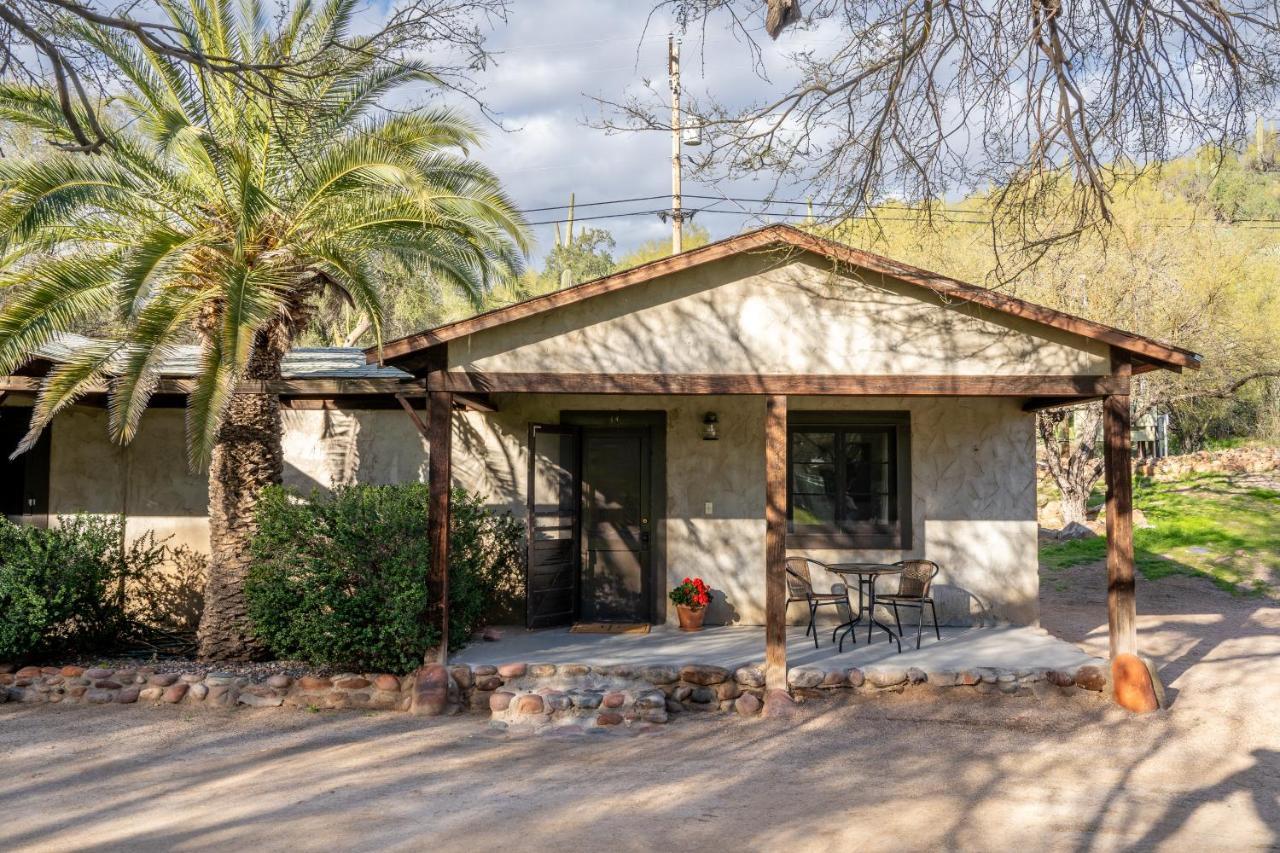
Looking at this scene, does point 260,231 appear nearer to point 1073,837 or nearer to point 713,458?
point 713,458

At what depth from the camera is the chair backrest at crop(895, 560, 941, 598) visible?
29.0 feet

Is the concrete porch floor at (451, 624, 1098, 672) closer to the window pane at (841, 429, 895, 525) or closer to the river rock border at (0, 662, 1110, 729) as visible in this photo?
the river rock border at (0, 662, 1110, 729)

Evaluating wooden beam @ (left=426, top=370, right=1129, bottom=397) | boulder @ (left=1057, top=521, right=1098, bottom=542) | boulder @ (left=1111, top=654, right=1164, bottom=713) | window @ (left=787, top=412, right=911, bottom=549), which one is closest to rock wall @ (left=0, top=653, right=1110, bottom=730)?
boulder @ (left=1111, top=654, right=1164, bottom=713)

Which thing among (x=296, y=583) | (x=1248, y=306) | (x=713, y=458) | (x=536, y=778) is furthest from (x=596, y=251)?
(x=536, y=778)

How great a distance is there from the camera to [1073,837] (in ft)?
17.2

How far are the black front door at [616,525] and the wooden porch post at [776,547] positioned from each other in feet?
7.53

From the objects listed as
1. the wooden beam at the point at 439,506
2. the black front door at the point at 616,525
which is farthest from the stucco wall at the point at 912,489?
the wooden beam at the point at 439,506

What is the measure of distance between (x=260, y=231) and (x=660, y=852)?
638 centimetres

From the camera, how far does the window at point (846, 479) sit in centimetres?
1036

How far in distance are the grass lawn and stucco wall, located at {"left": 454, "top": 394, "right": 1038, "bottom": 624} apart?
19.3ft

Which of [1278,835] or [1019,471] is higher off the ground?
[1019,471]

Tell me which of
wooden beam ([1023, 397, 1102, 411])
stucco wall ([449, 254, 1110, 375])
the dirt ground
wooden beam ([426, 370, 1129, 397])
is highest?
stucco wall ([449, 254, 1110, 375])

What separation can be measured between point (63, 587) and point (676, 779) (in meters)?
5.86

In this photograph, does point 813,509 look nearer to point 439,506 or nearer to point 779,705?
point 779,705
